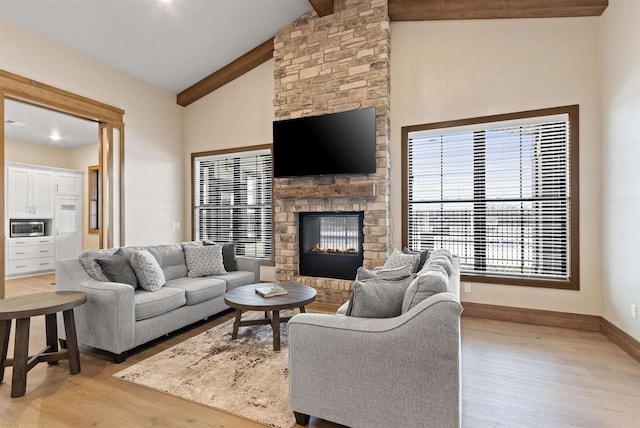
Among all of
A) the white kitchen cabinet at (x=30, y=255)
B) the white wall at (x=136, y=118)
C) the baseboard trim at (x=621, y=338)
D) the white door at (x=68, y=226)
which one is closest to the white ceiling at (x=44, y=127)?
the white wall at (x=136, y=118)

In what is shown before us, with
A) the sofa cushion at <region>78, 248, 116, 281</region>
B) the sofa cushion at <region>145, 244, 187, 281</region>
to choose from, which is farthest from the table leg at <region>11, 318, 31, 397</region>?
the sofa cushion at <region>145, 244, 187, 281</region>

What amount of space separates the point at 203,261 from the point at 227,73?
3.26 metres

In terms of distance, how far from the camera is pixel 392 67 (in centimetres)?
452

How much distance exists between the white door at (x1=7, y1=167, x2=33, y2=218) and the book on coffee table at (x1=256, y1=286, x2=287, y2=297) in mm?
6485

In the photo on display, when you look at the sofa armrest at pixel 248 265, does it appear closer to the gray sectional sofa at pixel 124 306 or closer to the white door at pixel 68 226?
the gray sectional sofa at pixel 124 306

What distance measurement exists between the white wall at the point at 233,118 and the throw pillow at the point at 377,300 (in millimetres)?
3605

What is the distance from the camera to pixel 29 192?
272 inches

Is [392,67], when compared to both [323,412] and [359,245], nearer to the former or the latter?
[359,245]

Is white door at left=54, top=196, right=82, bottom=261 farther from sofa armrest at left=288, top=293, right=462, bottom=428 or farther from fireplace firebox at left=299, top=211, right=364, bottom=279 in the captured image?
sofa armrest at left=288, top=293, right=462, bottom=428

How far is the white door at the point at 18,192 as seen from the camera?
6.61 metres

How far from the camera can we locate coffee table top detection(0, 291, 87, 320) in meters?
2.22

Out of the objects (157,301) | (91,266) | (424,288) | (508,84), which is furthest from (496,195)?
(91,266)

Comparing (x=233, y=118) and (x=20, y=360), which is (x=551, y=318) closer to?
(x=20, y=360)

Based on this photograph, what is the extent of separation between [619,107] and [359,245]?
10.2ft
